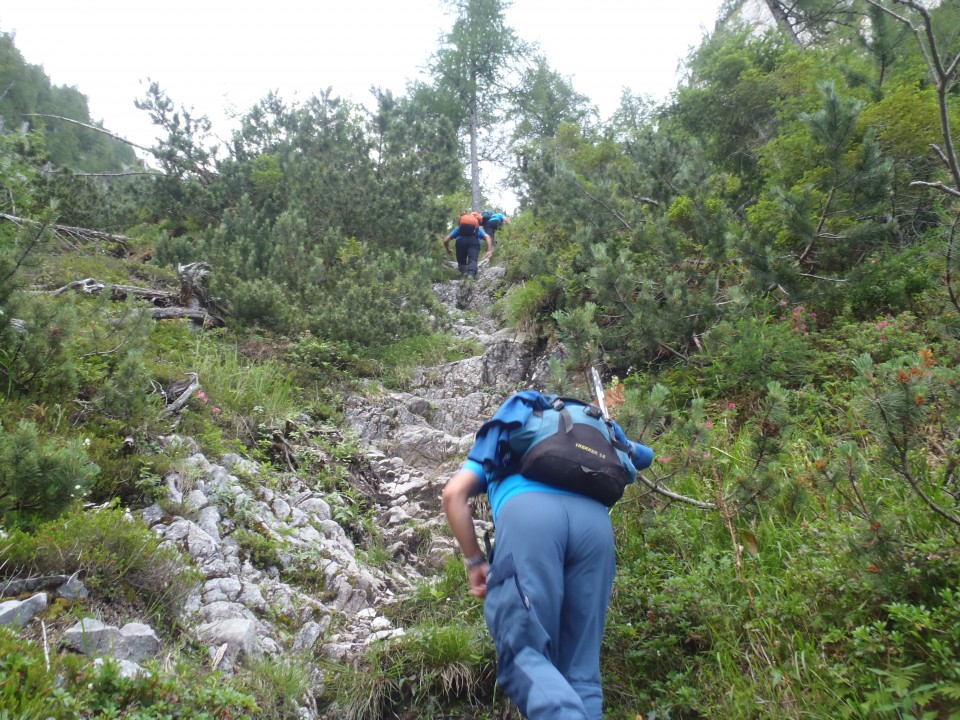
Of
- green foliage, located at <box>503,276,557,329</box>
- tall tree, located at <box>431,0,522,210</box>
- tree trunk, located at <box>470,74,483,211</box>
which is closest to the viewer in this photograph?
green foliage, located at <box>503,276,557,329</box>

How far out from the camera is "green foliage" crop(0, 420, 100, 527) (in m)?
3.21

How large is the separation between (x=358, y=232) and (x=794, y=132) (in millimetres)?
6929

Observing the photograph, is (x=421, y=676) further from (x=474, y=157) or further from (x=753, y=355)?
(x=474, y=157)

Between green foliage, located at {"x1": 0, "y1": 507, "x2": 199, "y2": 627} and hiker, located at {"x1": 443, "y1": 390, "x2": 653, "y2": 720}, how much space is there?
194cm

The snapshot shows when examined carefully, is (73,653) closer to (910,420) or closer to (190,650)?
(190,650)

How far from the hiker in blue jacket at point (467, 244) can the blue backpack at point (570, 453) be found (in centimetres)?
993

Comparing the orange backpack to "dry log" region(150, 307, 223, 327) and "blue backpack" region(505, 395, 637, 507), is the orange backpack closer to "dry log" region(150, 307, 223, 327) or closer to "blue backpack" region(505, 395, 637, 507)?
"dry log" region(150, 307, 223, 327)

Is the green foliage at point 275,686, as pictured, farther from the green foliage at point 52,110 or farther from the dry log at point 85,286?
the green foliage at point 52,110

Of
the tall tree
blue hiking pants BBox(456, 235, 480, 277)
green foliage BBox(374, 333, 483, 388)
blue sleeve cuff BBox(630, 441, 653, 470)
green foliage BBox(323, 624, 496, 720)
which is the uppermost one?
the tall tree

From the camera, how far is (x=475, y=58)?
2062 centimetres

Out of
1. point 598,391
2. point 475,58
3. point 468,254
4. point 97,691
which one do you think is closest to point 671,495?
point 598,391

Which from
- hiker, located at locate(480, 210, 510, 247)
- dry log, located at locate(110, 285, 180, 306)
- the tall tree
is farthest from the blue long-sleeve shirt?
the tall tree

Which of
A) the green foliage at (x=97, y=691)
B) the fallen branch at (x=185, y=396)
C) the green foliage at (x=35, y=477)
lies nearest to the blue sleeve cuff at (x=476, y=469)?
the green foliage at (x=97, y=691)

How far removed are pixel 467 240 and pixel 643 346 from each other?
6.50 m
